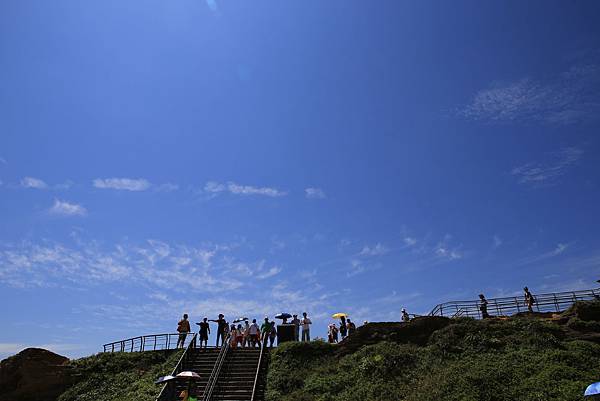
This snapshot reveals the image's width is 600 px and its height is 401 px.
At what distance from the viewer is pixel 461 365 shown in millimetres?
20500

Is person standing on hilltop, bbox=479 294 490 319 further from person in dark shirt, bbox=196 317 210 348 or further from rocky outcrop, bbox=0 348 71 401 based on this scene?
rocky outcrop, bbox=0 348 71 401

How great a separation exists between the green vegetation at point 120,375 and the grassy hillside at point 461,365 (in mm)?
6003

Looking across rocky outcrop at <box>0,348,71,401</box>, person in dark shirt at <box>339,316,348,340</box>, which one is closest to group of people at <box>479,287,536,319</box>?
person in dark shirt at <box>339,316,348,340</box>

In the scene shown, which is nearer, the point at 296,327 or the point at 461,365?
the point at 461,365

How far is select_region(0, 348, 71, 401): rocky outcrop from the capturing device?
2591cm

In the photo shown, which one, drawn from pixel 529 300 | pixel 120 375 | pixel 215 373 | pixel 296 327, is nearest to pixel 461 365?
pixel 529 300

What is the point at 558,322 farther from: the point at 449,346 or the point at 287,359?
the point at 287,359

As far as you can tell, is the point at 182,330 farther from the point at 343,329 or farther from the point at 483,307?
the point at 483,307

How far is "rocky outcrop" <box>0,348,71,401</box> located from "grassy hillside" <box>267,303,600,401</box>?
12.4m

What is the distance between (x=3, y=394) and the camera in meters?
26.3

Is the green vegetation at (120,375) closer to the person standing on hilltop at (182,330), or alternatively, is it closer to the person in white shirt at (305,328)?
the person standing on hilltop at (182,330)

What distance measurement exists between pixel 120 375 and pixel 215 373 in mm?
7267

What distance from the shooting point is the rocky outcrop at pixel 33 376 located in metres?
25.9

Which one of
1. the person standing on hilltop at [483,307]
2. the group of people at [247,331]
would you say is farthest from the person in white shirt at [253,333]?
the person standing on hilltop at [483,307]
